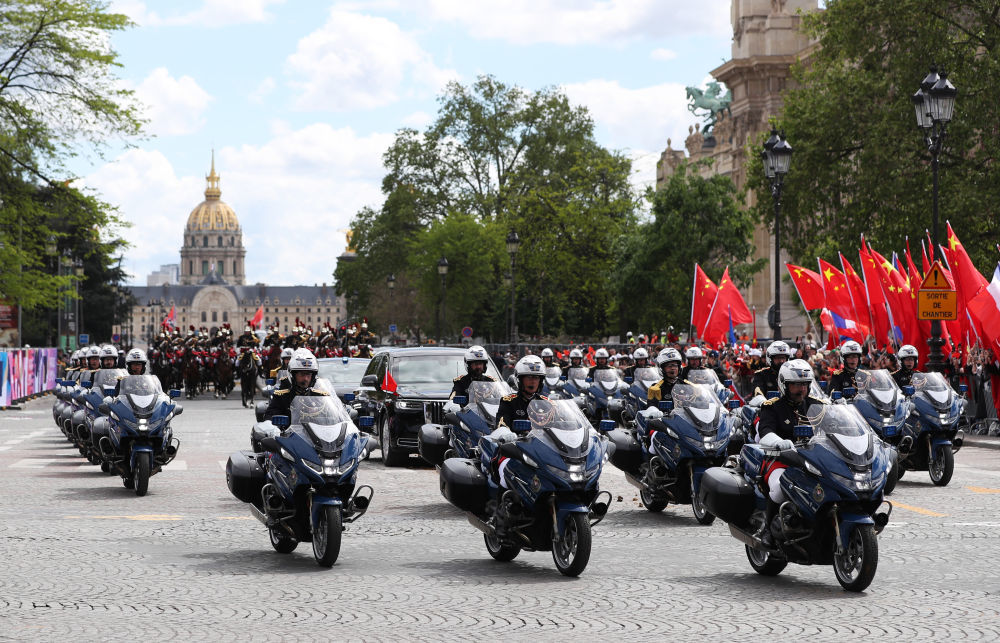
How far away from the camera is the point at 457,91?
81875mm

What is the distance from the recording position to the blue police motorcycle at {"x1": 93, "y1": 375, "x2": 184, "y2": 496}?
53.6 feet

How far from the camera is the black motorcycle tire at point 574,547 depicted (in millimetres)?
10141

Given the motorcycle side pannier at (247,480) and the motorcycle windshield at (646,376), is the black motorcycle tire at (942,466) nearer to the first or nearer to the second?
the motorcycle windshield at (646,376)

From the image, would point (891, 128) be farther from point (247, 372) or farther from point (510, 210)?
point (510, 210)

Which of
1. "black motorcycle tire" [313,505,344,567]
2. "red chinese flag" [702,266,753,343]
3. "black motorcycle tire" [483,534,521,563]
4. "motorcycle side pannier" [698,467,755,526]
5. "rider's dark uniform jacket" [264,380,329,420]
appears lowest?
"black motorcycle tire" [483,534,521,563]

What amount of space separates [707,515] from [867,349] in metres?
16.3

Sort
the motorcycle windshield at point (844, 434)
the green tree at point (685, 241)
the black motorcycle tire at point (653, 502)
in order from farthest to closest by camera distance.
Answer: the green tree at point (685, 241)
the black motorcycle tire at point (653, 502)
the motorcycle windshield at point (844, 434)

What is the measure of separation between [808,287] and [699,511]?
2137 cm

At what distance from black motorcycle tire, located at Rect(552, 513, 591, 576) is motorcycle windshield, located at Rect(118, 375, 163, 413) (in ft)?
24.1

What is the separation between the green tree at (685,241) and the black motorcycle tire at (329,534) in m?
50.1

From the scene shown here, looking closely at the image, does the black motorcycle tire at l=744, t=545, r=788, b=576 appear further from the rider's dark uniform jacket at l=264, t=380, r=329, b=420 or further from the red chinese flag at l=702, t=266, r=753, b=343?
the red chinese flag at l=702, t=266, r=753, b=343

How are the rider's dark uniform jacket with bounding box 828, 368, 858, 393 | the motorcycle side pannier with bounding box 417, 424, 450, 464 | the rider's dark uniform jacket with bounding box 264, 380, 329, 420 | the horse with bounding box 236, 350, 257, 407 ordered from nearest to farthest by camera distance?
the rider's dark uniform jacket with bounding box 264, 380, 329, 420 < the motorcycle side pannier with bounding box 417, 424, 450, 464 < the rider's dark uniform jacket with bounding box 828, 368, 858, 393 < the horse with bounding box 236, 350, 257, 407

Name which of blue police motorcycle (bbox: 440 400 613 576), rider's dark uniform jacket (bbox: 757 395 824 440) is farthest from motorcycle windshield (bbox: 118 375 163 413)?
rider's dark uniform jacket (bbox: 757 395 824 440)

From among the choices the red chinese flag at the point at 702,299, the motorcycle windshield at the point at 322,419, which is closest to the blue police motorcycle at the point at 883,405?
the motorcycle windshield at the point at 322,419
